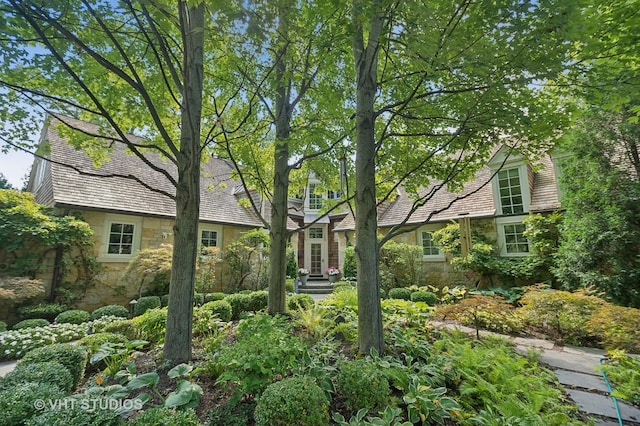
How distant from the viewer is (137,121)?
4367 mm

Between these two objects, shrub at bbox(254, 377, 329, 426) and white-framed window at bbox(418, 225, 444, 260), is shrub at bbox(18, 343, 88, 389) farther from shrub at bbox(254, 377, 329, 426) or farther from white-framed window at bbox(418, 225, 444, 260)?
white-framed window at bbox(418, 225, 444, 260)

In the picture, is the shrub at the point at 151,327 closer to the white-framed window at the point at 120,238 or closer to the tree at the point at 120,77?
the tree at the point at 120,77

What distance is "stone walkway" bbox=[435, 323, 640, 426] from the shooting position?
8.45ft

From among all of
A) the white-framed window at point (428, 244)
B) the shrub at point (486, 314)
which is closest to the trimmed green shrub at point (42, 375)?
the shrub at point (486, 314)

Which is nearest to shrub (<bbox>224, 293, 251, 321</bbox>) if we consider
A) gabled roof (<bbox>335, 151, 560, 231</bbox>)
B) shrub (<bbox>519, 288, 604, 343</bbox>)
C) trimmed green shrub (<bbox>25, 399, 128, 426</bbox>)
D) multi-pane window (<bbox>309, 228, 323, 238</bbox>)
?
trimmed green shrub (<bbox>25, 399, 128, 426</bbox>)

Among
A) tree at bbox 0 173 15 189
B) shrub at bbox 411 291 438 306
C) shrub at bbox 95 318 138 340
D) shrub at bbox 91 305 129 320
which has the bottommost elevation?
shrub at bbox 91 305 129 320

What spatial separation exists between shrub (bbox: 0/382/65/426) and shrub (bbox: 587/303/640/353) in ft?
22.3

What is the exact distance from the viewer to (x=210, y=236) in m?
11.1

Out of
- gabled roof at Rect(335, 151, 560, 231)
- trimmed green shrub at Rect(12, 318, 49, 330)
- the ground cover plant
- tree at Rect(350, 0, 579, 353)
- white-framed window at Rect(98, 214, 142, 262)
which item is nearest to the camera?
the ground cover plant

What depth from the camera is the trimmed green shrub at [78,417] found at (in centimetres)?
163

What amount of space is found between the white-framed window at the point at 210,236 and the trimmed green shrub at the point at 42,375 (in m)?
8.45

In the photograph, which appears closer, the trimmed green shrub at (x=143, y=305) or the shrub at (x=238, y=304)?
the shrub at (x=238, y=304)

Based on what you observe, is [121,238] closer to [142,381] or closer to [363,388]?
[142,381]

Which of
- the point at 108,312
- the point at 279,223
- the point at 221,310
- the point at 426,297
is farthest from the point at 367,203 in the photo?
the point at 108,312
